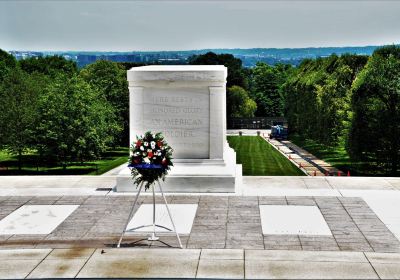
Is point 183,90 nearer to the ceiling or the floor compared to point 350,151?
nearer to the ceiling

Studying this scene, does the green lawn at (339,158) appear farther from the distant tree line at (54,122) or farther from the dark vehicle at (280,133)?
the distant tree line at (54,122)

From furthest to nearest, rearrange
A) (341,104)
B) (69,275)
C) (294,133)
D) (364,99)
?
(294,133)
(341,104)
(364,99)
(69,275)

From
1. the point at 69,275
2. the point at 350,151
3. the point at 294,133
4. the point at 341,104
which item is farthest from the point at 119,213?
the point at 294,133

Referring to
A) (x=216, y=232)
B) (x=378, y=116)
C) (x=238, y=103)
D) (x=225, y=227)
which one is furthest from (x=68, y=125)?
(x=238, y=103)

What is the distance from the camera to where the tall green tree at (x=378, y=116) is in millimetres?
41188

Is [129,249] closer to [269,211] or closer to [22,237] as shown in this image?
[22,237]

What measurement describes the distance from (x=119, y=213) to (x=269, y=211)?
3.77m

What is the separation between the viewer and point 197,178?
18.5 m

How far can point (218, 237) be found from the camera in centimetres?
1400

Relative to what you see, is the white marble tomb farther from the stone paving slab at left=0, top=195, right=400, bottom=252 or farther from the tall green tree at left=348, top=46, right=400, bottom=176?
the tall green tree at left=348, top=46, right=400, bottom=176

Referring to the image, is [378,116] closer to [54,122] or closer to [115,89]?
[54,122]

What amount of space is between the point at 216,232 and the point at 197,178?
4.25 meters

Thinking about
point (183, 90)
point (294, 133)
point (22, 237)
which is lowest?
point (294, 133)

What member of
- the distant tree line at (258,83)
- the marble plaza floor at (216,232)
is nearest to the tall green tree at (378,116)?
the marble plaza floor at (216,232)
